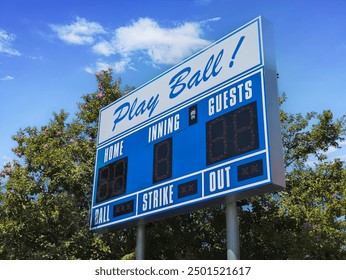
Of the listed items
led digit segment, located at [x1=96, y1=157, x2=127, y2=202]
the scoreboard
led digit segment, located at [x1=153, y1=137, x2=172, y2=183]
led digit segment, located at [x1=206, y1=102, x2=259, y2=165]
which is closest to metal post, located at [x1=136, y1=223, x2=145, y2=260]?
the scoreboard

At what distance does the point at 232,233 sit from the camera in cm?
790

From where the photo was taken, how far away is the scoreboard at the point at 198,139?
24.2ft

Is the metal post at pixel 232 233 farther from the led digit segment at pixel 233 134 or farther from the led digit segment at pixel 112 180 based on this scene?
the led digit segment at pixel 112 180

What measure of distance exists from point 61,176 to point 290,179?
7.16 m

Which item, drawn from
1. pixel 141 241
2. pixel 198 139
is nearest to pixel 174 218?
pixel 141 241

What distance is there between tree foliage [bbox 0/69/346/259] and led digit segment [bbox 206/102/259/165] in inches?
171

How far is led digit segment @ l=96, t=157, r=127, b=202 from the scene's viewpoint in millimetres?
10000

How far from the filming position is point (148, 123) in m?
10.1

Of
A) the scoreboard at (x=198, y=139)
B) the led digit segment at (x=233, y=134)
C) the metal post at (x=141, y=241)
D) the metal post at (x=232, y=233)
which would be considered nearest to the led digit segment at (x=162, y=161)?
the scoreboard at (x=198, y=139)

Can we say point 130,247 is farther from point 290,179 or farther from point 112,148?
point 290,179

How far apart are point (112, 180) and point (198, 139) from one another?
2862 mm

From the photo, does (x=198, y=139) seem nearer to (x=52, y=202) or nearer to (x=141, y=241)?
(x=141, y=241)

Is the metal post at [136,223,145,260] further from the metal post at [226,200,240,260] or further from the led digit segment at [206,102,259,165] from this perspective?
the led digit segment at [206,102,259,165]
